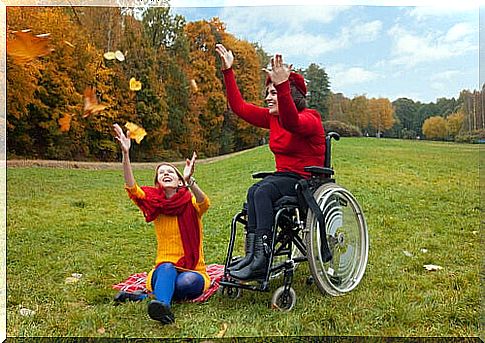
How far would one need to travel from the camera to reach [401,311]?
7.49ft

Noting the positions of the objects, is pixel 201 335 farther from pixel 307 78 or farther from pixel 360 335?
pixel 307 78

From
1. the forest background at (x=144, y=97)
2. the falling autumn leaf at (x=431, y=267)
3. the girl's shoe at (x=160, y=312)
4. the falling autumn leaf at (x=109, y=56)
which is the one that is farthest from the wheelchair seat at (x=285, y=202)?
the falling autumn leaf at (x=109, y=56)

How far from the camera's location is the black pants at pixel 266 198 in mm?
2322

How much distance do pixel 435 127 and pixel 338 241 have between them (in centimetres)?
101

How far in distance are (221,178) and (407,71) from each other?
1.07 metres

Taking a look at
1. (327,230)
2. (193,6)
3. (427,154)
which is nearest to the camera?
(327,230)

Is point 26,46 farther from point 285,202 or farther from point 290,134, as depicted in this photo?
point 285,202

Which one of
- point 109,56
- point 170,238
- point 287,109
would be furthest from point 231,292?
point 109,56

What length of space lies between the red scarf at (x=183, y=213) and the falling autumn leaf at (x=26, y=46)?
0.83 metres

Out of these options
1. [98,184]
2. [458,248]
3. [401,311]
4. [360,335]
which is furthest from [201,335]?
[458,248]

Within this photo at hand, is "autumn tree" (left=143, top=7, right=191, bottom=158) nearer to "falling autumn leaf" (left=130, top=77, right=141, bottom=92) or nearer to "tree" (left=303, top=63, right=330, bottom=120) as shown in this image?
"falling autumn leaf" (left=130, top=77, right=141, bottom=92)

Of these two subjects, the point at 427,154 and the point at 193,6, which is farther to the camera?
the point at 427,154

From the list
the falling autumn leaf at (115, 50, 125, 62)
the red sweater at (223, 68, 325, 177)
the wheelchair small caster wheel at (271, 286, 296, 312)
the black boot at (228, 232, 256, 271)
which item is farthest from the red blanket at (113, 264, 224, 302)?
the falling autumn leaf at (115, 50, 125, 62)

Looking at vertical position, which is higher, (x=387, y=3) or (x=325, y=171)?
(x=387, y=3)
